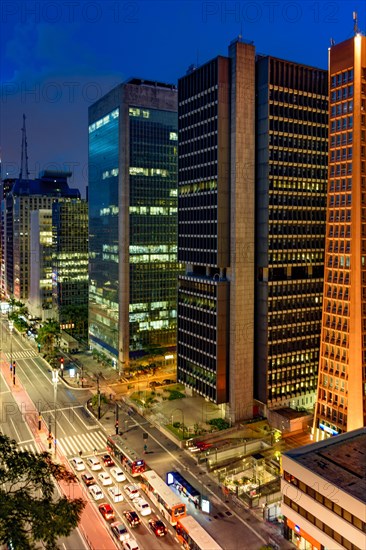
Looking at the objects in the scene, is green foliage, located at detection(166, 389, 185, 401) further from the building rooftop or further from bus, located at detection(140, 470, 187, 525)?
the building rooftop

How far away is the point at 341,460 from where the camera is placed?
49531 millimetres

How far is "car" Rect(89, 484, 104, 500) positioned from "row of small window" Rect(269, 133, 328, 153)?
5630 centimetres

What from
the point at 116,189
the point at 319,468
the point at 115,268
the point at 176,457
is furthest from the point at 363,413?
the point at 116,189

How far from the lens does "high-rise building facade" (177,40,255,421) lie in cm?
7631

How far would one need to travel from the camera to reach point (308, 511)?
46906 millimetres

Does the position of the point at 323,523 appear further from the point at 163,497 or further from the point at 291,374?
the point at 291,374

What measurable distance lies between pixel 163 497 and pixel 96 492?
8682mm

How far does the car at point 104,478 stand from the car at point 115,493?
122cm

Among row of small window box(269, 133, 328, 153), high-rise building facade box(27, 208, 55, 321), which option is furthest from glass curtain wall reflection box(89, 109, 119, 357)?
row of small window box(269, 133, 328, 153)

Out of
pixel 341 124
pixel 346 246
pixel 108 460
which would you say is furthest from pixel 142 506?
pixel 341 124

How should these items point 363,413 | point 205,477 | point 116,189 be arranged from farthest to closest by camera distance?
point 116,189, point 363,413, point 205,477

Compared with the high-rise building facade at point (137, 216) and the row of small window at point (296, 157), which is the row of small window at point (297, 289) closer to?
the row of small window at point (296, 157)

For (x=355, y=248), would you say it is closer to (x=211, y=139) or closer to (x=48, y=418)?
(x=211, y=139)

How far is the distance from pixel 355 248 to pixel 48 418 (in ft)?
180
